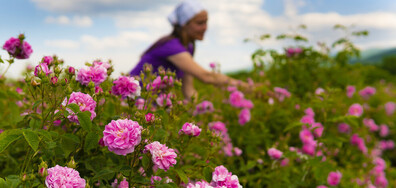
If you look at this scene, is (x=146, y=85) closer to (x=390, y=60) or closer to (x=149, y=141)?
(x=149, y=141)

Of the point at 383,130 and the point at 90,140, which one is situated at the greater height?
the point at 383,130

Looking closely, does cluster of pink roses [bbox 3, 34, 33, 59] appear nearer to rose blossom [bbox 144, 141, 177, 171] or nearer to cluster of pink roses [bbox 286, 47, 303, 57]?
rose blossom [bbox 144, 141, 177, 171]

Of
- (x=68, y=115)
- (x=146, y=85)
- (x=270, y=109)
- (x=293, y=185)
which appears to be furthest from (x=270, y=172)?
(x=68, y=115)

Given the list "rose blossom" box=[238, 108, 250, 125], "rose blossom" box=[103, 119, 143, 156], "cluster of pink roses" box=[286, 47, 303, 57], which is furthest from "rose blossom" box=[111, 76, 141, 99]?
"cluster of pink roses" box=[286, 47, 303, 57]

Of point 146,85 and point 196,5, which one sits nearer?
point 146,85

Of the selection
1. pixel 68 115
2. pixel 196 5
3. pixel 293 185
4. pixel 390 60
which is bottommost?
pixel 68 115

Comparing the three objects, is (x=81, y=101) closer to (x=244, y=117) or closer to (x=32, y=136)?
(x=32, y=136)

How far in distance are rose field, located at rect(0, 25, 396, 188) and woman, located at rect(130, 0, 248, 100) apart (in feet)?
0.46

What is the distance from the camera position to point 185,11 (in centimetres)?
326

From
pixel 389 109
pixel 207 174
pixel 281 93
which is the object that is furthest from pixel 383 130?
pixel 207 174

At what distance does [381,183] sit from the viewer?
324cm

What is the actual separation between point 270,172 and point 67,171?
60.7 inches

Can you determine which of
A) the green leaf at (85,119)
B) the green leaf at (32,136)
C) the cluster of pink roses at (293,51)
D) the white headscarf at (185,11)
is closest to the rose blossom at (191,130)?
the green leaf at (85,119)

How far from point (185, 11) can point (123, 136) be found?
2.39 meters
